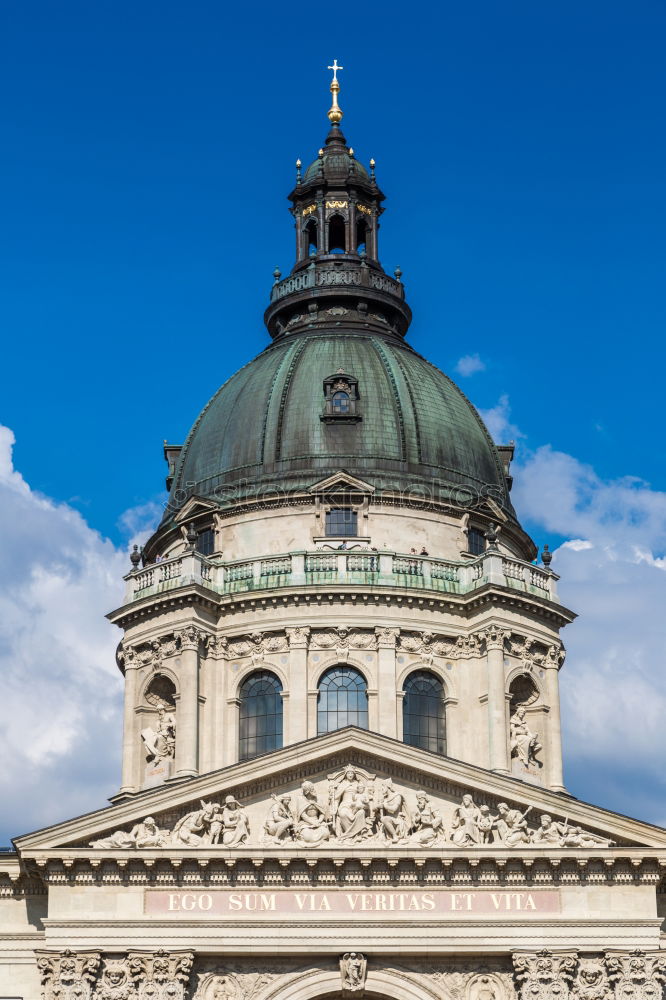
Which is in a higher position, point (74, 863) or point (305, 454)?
point (305, 454)

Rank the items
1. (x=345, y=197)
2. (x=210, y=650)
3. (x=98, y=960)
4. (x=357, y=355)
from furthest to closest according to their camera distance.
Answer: (x=345, y=197)
(x=357, y=355)
(x=210, y=650)
(x=98, y=960)

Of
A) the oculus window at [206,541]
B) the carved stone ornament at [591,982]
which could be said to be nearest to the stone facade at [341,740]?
the carved stone ornament at [591,982]

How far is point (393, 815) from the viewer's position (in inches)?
2040

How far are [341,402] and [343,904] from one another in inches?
1030

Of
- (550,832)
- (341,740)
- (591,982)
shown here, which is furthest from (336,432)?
(591,982)

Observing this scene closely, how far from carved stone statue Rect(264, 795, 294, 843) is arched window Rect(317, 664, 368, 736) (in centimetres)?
1377

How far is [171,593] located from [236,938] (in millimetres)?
19473

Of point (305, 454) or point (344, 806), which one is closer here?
point (344, 806)

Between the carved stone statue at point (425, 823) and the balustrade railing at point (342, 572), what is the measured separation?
15.9m

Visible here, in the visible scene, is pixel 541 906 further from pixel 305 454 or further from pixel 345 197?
pixel 345 197

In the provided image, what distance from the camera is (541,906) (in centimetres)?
5112

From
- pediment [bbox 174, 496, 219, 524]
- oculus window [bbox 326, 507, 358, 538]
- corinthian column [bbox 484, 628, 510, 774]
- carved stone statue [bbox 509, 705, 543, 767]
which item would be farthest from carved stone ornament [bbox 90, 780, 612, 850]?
pediment [bbox 174, 496, 219, 524]

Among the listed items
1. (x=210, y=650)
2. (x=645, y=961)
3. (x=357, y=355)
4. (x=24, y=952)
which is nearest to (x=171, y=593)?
(x=210, y=650)

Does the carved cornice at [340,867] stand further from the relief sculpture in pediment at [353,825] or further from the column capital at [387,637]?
the column capital at [387,637]
